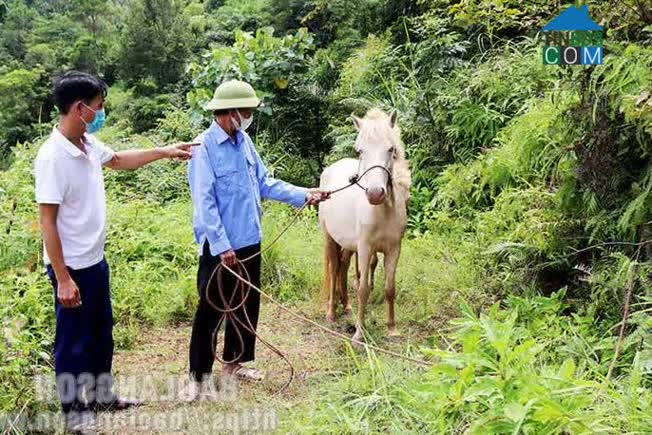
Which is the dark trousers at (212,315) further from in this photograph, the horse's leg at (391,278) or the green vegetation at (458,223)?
the horse's leg at (391,278)

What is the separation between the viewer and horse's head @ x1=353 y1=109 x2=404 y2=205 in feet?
12.7

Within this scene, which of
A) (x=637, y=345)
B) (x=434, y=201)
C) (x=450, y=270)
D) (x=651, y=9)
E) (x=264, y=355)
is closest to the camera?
(x=637, y=345)

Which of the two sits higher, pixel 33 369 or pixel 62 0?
pixel 62 0

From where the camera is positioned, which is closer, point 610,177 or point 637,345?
point 637,345

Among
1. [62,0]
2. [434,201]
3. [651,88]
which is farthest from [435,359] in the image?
[62,0]

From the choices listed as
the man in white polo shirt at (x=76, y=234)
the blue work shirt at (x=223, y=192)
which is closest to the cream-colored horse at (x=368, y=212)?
the blue work shirt at (x=223, y=192)

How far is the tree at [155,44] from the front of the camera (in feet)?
62.2

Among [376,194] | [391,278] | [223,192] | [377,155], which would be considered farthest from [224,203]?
[391,278]

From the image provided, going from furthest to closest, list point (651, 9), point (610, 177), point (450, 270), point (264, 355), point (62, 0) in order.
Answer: point (62, 0)
point (450, 270)
point (264, 355)
point (610, 177)
point (651, 9)

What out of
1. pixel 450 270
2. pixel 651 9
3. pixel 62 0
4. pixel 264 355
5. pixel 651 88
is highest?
pixel 62 0

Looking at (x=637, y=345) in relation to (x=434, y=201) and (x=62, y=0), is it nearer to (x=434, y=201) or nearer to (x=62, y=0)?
(x=434, y=201)

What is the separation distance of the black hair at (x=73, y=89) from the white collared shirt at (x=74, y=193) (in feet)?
0.46

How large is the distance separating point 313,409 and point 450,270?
2277 millimetres

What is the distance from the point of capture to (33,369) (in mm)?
3594
